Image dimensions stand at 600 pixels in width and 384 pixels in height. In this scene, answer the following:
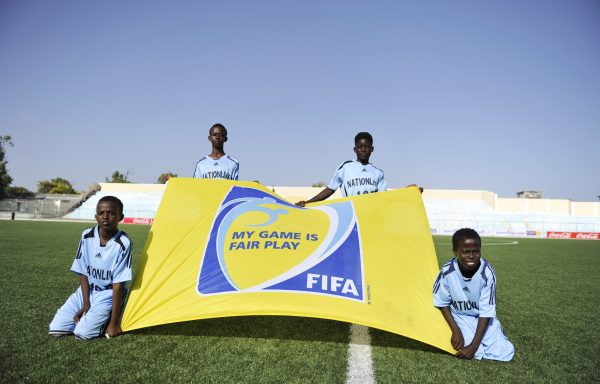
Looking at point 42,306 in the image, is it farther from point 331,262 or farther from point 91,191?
point 91,191

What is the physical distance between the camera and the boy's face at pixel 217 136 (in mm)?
5051

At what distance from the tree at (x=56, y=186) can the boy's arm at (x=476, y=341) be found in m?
104

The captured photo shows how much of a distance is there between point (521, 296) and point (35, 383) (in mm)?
6071

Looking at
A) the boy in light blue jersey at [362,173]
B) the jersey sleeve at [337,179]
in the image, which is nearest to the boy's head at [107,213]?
the boy in light blue jersey at [362,173]

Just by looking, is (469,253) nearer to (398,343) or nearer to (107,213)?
(398,343)

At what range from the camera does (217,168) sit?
509 centimetres

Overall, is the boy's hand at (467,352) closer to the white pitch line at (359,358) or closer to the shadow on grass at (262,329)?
the white pitch line at (359,358)

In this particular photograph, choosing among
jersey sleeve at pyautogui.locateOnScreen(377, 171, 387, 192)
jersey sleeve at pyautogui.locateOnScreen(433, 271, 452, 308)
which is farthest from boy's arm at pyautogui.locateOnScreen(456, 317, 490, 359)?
jersey sleeve at pyautogui.locateOnScreen(377, 171, 387, 192)

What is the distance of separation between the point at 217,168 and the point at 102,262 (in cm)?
220

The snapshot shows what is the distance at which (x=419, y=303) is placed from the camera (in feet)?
10.1

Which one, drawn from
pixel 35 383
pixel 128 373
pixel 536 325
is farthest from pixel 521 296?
pixel 35 383

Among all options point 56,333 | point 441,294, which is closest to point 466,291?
point 441,294

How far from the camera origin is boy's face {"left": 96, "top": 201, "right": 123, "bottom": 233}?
3135mm

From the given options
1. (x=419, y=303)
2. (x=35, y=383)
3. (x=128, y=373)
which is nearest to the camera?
(x=35, y=383)
